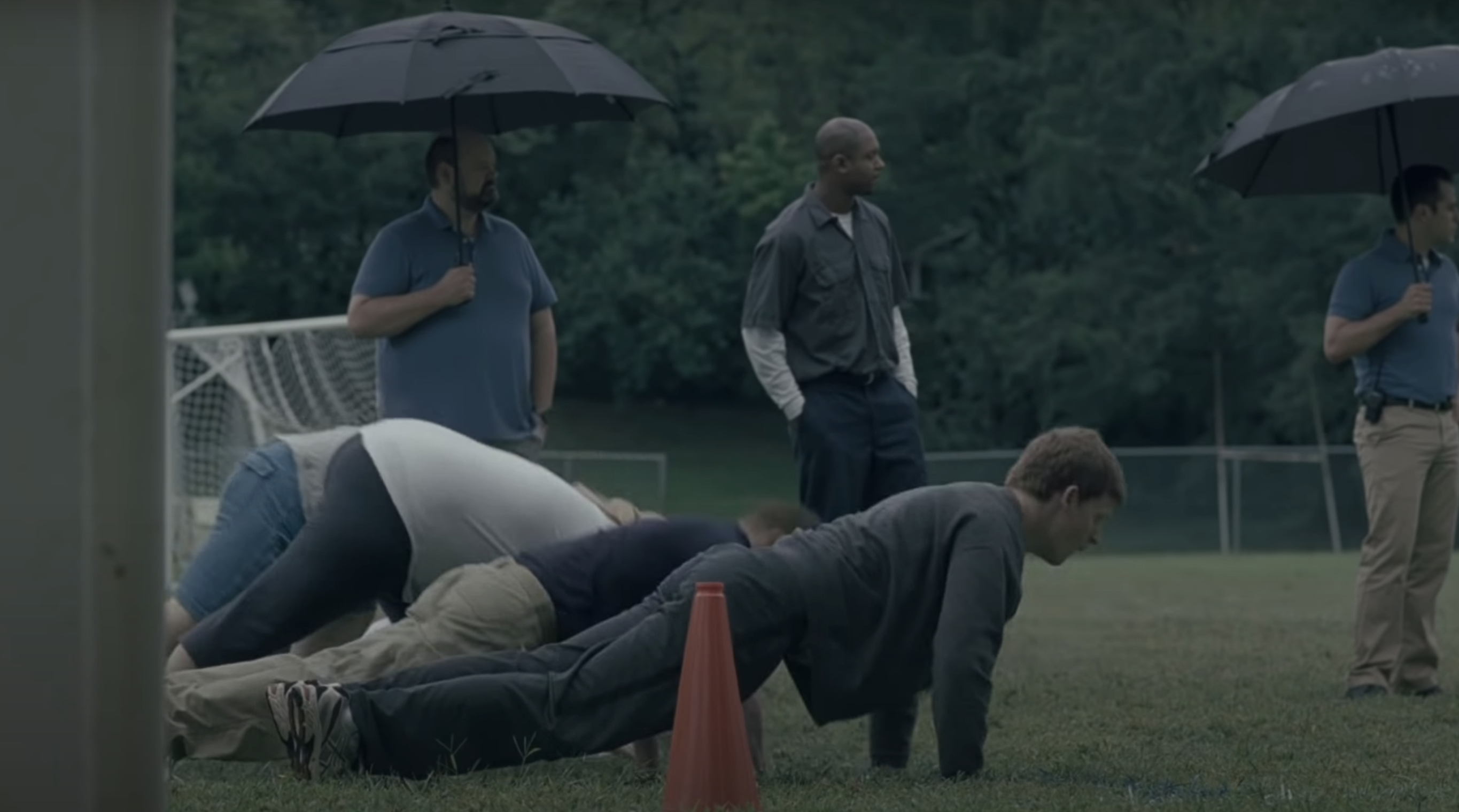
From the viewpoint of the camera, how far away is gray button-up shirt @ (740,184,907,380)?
862cm

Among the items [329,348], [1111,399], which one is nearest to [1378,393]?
[329,348]

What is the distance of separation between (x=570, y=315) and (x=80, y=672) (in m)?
54.1

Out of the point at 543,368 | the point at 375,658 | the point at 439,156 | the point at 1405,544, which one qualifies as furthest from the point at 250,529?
Answer: the point at 1405,544

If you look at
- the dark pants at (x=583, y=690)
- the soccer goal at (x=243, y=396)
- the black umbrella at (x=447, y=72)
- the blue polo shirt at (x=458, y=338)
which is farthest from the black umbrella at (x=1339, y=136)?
the soccer goal at (x=243, y=396)

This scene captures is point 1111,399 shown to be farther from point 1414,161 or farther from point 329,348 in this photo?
point 1414,161

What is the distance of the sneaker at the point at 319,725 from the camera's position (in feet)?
20.4

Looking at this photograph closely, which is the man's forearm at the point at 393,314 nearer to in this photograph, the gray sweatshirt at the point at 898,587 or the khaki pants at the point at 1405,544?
the gray sweatshirt at the point at 898,587

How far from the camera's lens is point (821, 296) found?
8.65m

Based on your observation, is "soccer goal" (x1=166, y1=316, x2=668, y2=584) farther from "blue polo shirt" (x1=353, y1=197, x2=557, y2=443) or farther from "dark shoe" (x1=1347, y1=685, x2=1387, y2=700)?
"dark shoe" (x1=1347, y1=685, x2=1387, y2=700)

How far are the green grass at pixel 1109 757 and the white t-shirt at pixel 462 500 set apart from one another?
65 centimetres

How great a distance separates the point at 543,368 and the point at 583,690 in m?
2.52

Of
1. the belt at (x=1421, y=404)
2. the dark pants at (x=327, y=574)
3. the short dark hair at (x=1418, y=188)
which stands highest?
the short dark hair at (x=1418, y=188)

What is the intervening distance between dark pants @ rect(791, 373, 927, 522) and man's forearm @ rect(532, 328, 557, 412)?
0.90m

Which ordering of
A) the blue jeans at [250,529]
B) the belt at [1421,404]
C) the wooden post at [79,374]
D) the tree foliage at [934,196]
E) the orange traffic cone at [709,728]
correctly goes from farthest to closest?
the tree foliage at [934,196], the belt at [1421,404], the blue jeans at [250,529], the orange traffic cone at [709,728], the wooden post at [79,374]
